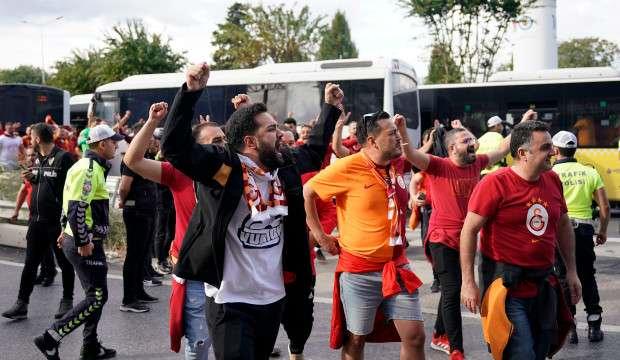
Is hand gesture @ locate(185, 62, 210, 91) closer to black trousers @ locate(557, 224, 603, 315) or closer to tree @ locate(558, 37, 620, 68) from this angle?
black trousers @ locate(557, 224, 603, 315)

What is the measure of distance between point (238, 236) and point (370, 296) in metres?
1.30

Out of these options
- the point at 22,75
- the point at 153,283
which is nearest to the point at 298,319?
the point at 153,283

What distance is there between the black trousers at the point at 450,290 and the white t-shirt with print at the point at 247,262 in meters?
2.30

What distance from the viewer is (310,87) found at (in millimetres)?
18219

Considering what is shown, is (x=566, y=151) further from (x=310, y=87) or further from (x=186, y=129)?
(x=310, y=87)

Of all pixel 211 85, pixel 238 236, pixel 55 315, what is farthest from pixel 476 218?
pixel 211 85

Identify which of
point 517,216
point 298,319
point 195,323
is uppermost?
point 517,216

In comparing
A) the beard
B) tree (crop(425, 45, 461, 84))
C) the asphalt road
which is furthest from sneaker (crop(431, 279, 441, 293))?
tree (crop(425, 45, 461, 84))

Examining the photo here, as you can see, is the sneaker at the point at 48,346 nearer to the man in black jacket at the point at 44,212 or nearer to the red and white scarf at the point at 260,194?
the man in black jacket at the point at 44,212

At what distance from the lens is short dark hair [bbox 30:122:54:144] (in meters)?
7.42

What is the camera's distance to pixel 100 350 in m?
6.29

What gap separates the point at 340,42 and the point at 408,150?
266 ft

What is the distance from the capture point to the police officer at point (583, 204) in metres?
6.65

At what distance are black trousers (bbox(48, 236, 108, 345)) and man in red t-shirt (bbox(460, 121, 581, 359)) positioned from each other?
303 cm
